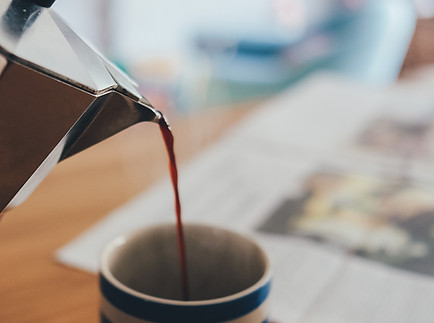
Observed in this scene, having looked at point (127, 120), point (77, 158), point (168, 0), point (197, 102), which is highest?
point (127, 120)

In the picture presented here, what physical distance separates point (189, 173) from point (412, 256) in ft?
0.76

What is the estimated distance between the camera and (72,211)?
0.47 m

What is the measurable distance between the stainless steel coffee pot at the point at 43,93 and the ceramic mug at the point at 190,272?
7 cm

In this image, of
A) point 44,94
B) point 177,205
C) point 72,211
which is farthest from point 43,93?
point 72,211

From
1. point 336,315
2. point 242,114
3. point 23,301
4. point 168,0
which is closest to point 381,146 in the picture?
point 242,114

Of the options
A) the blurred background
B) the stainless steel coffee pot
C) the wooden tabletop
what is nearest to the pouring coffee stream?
the stainless steel coffee pot

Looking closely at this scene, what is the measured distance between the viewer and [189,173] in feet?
1.77

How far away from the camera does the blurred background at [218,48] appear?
2039mm

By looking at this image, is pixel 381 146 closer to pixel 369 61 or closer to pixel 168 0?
pixel 369 61

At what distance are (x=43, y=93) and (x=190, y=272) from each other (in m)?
0.16

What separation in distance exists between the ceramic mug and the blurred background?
1.23 meters

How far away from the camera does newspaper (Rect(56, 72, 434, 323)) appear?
0.36 metres

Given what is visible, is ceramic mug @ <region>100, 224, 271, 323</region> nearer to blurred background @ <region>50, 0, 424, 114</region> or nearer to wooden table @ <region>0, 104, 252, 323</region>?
wooden table @ <region>0, 104, 252, 323</region>

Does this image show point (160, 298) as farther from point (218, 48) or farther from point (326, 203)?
point (218, 48)
